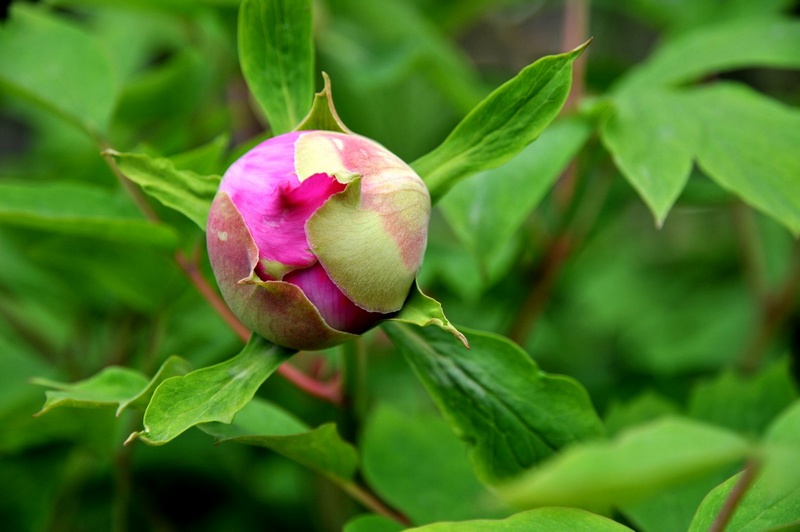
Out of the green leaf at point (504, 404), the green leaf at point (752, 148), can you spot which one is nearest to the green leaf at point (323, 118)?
the green leaf at point (504, 404)

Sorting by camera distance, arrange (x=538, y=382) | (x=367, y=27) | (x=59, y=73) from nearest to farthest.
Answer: (x=538, y=382)
(x=59, y=73)
(x=367, y=27)

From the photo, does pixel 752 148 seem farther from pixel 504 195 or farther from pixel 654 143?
pixel 504 195

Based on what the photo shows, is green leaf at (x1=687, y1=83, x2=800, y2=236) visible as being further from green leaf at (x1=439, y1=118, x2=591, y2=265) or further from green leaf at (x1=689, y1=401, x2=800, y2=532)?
green leaf at (x1=689, y1=401, x2=800, y2=532)

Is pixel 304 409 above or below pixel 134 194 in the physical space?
below

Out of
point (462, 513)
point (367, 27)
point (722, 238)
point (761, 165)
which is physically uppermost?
point (761, 165)

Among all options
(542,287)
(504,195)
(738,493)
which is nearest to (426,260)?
(542,287)

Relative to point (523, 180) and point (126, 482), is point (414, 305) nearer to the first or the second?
point (523, 180)

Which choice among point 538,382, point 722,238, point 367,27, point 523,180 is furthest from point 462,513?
point 722,238
